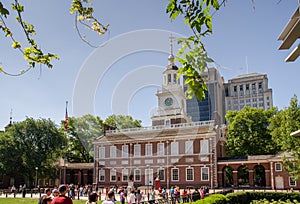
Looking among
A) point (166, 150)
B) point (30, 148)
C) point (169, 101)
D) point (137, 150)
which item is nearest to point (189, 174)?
point (166, 150)

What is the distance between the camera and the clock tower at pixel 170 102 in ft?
148

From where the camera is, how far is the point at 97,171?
144ft

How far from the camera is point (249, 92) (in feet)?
406

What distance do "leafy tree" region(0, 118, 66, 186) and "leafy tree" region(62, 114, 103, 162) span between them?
8300mm

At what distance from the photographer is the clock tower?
45.0 m

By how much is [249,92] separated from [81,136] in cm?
8654

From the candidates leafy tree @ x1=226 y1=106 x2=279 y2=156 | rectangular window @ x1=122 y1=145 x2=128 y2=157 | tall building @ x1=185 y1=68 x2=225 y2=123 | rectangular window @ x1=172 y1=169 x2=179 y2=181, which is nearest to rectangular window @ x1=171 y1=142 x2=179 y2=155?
rectangular window @ x1=172 y1=169 x2=179 y2=181

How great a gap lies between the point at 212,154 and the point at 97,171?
1624cm

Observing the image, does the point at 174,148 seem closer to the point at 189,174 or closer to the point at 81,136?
the point at 189,174

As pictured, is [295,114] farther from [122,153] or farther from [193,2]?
[193,2]

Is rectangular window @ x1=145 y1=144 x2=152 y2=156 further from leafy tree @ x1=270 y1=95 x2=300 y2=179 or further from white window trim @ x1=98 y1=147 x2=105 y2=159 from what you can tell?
leafy tree @ x1=270 y1=95 x2=300 y2=179

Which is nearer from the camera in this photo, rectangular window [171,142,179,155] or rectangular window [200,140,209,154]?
rectangular window [200,140,209,154]

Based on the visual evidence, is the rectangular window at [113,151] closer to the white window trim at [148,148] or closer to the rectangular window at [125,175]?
the rectangular window at [125,175]

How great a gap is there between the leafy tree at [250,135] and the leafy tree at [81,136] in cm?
2159
